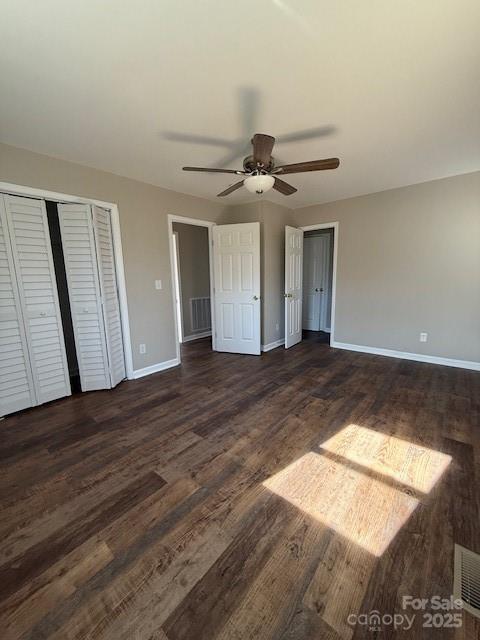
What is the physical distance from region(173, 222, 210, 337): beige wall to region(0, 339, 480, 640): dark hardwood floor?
268 centimetres

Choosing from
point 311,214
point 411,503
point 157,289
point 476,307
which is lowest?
Result: point 411,503

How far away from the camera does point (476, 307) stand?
3.31 metres

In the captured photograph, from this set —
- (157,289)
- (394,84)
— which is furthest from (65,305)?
(394,84)

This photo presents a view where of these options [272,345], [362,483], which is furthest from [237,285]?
[362,483]

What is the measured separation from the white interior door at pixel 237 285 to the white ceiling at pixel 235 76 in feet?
4.75

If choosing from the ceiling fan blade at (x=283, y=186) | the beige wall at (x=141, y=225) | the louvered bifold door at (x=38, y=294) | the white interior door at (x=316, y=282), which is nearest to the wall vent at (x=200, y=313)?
the beige wall at (x=141, y=225)

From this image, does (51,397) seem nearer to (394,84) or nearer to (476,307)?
(394,84)

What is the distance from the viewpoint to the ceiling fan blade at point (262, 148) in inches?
74.0

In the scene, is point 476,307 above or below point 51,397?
above

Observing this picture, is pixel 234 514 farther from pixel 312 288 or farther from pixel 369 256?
pixel 312 288

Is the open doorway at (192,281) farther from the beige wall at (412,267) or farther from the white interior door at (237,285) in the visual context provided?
the beige wall at (412,267)

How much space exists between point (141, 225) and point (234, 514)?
317cm

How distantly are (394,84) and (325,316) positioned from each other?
4.37 metres

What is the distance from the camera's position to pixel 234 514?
146cm
